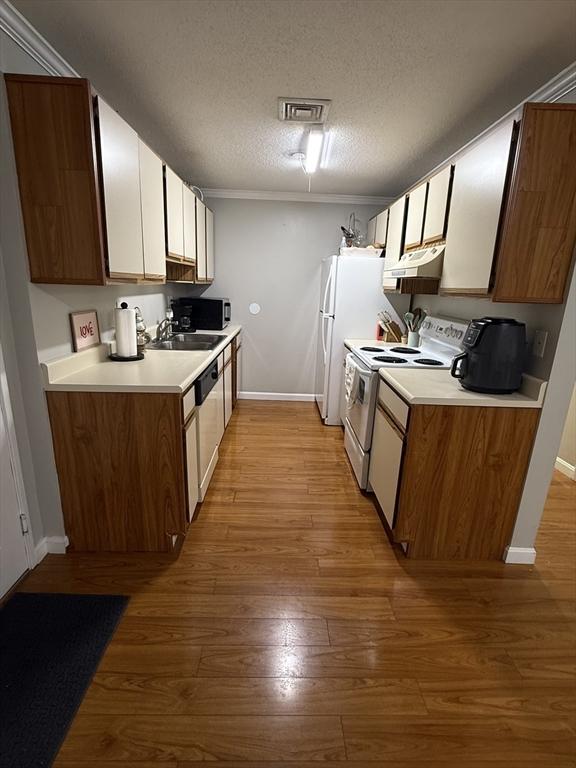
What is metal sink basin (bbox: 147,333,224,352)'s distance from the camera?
3.04 meters

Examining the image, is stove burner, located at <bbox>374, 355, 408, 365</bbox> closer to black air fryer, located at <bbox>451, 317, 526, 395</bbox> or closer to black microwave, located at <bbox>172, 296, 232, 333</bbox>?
black air fryer, located at <bbox>451, 317, 526, 395</bbox>

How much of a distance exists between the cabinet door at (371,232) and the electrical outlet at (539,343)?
2433mm

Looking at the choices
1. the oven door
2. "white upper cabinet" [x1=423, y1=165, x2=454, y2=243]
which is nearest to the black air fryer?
the oven door

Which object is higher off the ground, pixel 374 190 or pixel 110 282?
pixel 374 190

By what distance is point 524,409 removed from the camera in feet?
6.04

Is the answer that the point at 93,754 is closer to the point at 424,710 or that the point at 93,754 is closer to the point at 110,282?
the point at 424,710

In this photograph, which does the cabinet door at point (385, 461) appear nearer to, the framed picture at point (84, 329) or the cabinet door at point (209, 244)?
the framed picture at point (84, 329)

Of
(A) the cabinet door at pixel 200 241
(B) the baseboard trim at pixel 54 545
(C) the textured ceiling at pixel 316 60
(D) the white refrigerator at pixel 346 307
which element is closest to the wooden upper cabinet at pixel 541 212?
(C) the textured ceiling at pixel 316 60

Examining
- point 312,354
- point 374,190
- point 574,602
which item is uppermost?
point 374,190

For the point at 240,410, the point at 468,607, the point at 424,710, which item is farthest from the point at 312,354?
the point at 424,710

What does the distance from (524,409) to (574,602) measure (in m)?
0.98

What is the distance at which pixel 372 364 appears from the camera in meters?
2.57

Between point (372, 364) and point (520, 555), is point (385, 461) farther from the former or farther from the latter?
point (520, 555)

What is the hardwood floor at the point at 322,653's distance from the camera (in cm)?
122
